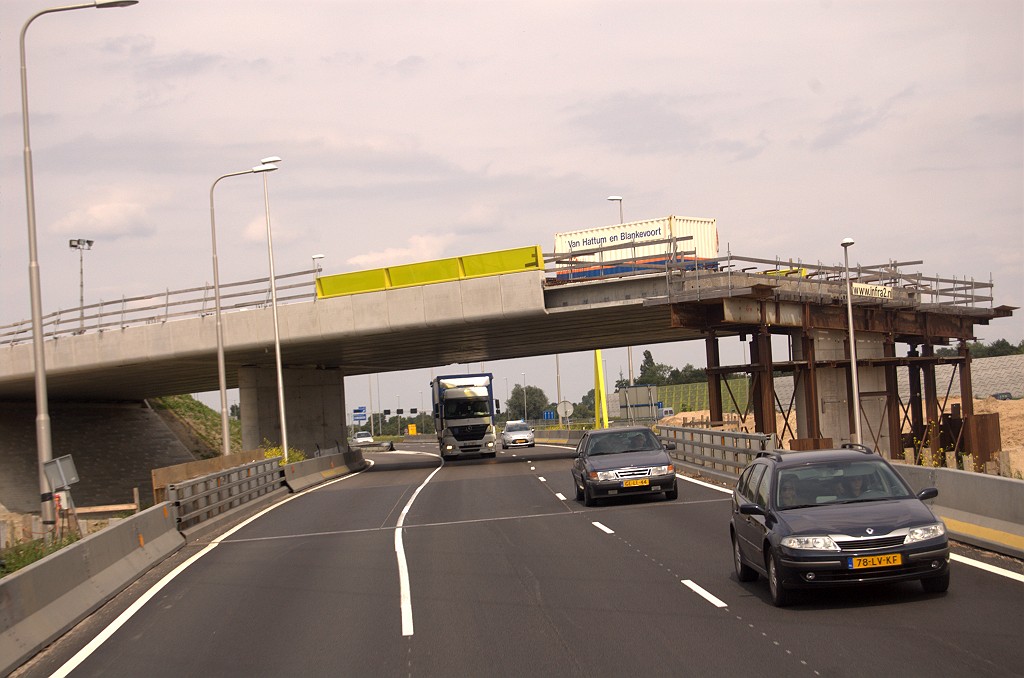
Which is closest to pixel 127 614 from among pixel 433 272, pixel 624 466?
pixel 624 466

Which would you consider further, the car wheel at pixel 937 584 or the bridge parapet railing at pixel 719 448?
the bridge parapet railing at pixel 719 448

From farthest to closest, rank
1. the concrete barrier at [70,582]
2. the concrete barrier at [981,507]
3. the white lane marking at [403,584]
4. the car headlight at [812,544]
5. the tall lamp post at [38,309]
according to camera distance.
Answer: the tall lamp post at [38,309]
the concrete barrier at [981,507]
the white lane marking at [403,584]
the concrete barrier at [70,582]
the car headlight at [812,544]

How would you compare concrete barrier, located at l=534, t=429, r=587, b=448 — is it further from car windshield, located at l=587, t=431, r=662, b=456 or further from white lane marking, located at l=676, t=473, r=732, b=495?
car windshield, located at l=587, t=431, r=662, b=456

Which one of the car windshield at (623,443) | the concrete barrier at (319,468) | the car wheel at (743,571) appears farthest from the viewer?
the concrete barrier at (319,468)

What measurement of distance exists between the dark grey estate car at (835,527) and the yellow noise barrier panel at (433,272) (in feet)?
84.2

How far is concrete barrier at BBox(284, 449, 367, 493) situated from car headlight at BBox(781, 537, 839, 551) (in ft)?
83.9

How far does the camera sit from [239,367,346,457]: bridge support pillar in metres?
47.6

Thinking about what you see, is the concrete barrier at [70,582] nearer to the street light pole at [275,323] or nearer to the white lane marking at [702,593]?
the white lane marking at [702,593]

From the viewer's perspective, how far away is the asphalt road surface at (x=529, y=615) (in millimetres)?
8641

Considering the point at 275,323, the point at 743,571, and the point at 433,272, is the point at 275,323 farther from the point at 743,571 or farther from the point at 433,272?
the point at 743,571

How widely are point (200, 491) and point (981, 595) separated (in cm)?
1652

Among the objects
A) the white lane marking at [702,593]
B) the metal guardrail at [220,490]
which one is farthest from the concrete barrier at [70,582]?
the white lane marking at [702,593]

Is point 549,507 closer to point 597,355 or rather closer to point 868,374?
point 868,374

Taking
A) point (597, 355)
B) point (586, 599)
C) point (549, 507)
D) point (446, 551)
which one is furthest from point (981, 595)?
point (597, 355)
